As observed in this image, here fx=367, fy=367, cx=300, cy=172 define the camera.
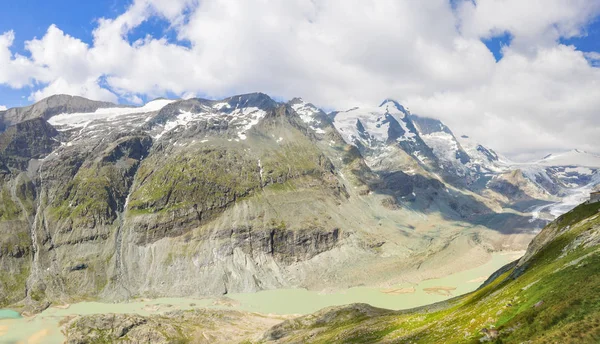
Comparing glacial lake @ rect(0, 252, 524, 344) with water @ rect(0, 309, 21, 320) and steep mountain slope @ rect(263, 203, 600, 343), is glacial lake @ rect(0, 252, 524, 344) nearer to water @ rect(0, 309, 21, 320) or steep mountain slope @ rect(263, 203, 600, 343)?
water @ rect(0, 309, 21, 320)

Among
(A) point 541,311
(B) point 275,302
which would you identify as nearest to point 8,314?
(B) point 275,302

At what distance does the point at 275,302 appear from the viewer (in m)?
144

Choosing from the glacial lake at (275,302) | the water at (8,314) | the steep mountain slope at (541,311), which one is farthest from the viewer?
the water at (8,314)

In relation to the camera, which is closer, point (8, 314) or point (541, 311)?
point (541, 311)

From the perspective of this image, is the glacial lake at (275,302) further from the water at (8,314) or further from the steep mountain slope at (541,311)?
the steep mountain slope at (541,311)

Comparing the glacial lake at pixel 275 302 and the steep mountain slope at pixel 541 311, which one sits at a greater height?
the steep mountain slope at pixel 541 311

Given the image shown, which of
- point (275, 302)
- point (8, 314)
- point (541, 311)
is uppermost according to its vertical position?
point (541, 311)

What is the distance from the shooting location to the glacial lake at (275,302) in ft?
426

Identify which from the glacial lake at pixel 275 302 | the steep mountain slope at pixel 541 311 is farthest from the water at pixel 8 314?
the steep mountain slope at pixel 541 311

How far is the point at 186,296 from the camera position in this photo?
502ft

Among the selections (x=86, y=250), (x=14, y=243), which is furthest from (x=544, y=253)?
(x=14, y=243)

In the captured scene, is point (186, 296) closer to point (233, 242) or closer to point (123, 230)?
point (233, 242)

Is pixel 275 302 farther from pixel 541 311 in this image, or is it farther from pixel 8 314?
pixel 541 311

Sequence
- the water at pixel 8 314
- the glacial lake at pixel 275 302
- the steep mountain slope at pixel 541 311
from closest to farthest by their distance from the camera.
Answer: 1. the steep mountain slope at pixel 541 311
2. the glacial lake at pixel 275 302
3. the water at pixel 8 314
